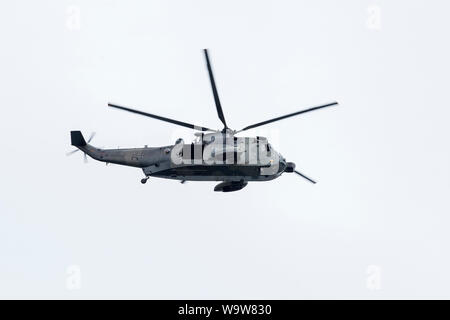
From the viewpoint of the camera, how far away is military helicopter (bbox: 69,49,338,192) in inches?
2648

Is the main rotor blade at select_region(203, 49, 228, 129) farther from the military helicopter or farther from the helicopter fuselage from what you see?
the helicopter fuselage

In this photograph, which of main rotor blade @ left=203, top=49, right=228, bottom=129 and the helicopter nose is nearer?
main rotor blade @ left=203, top=49, right=228, bottom=129

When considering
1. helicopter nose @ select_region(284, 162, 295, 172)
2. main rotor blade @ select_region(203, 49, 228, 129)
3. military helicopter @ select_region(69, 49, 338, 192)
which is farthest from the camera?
helicopter nose @ select_region(284, 162, 295, 172)

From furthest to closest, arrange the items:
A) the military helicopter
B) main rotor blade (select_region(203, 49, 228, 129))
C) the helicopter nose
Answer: the helicopter nose, the military helicopter, main rotor blade (select_region(203, 49, 228, 129))

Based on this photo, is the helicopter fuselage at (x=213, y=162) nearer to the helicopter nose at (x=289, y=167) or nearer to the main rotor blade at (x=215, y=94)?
the helicopter nose at (x=289, y=167)

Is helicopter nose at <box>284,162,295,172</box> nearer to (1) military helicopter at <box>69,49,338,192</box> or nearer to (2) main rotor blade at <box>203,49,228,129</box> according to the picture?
(1) military helicopter at <box>69,49,338,192</box>

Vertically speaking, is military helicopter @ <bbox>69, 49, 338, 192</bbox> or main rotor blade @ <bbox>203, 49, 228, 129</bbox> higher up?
main rotor blade @ <bbox>203, 49, 228, 129</bbox>

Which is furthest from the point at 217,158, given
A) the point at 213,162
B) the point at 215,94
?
the point at 215,94

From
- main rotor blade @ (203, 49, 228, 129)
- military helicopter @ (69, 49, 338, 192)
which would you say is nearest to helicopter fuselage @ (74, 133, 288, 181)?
military helicopter @ (69, 49, 338, 192)

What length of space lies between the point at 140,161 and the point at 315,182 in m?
11.2

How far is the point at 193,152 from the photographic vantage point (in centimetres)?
6788
